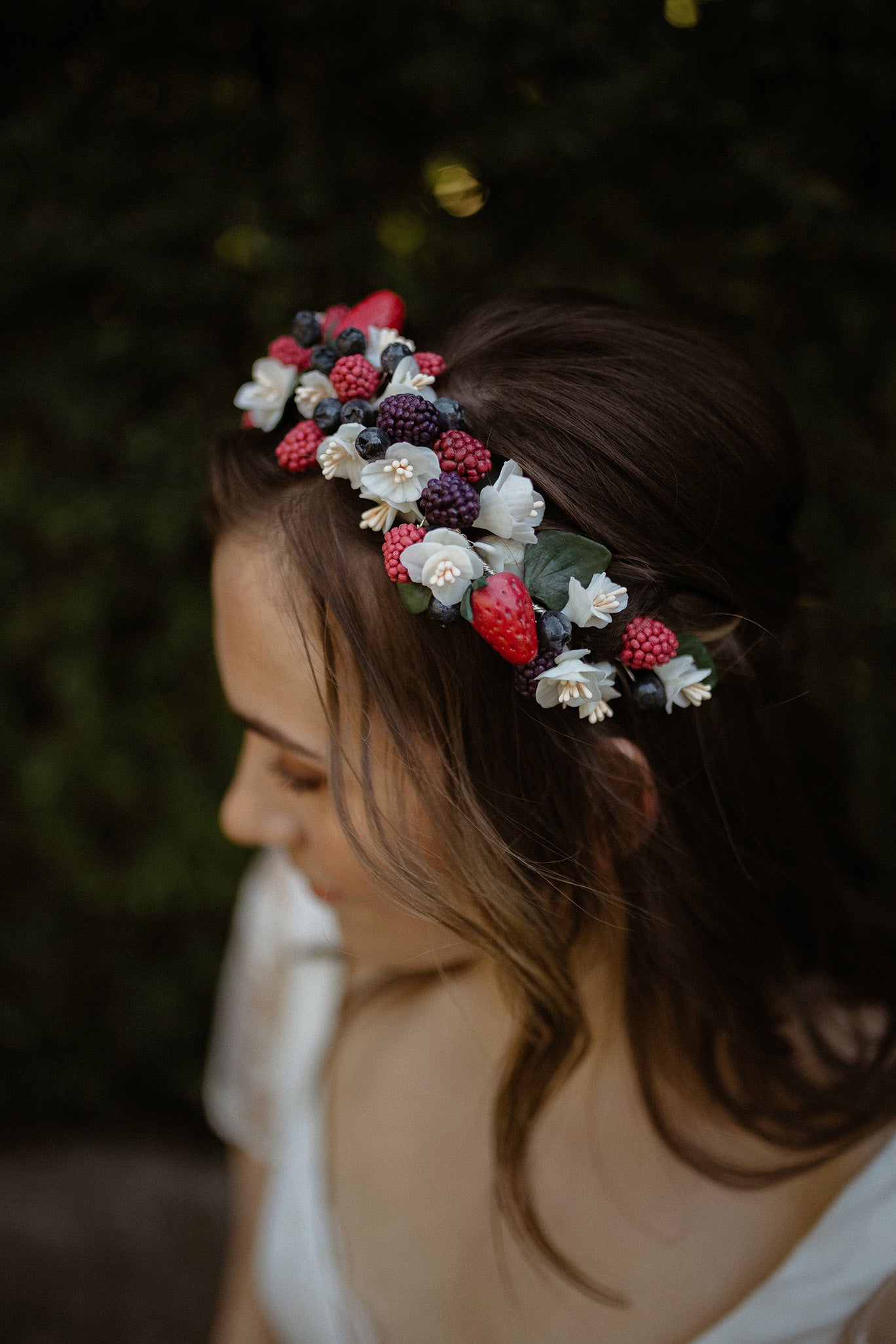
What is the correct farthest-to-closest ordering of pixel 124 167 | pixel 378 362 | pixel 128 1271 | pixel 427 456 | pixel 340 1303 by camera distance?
1. pixel 128 1271
2. pixel 124 167
3. pixel 340 1303
4. pixel 378 362
5. pixel 427 456

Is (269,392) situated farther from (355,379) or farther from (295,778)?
(295,778)

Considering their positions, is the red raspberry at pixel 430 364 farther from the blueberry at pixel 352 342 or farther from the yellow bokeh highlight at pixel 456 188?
the yellow bokeh highlight at pixel 456 188

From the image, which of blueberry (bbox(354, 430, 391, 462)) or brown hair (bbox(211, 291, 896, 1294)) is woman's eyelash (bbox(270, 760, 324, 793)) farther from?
blueberry (bbox(354, 430, 391, 462))

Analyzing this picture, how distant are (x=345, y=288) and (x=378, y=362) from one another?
67 cm

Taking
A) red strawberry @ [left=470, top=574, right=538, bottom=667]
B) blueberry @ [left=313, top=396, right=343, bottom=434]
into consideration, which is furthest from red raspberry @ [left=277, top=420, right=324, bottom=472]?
red strawberry @ [left=470, top=574, right=538, bottom=667]

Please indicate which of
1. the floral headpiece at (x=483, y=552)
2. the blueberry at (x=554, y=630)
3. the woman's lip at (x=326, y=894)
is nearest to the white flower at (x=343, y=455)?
the floral headpiece at (x=483, y=552)

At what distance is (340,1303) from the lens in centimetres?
117

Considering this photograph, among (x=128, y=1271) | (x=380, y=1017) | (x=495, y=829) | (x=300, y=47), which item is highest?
(x=300, y=47)

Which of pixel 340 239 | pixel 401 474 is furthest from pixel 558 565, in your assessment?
pixel 340 239

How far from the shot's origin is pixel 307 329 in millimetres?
926

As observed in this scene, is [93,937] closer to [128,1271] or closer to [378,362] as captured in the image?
[128,1271]

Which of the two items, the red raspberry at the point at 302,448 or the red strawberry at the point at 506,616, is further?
the red raspberry at the point at 302,448

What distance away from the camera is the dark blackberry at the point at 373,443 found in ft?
2.52

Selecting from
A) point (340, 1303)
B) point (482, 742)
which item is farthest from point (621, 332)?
point (340, 1303)
